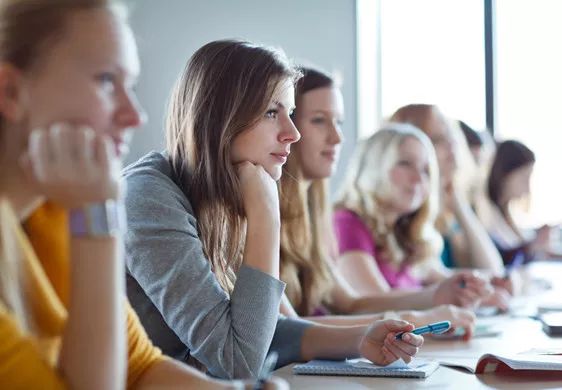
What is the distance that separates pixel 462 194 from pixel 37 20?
3356mm

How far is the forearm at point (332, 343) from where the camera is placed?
1725mm

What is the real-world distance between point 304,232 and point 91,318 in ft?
4.61

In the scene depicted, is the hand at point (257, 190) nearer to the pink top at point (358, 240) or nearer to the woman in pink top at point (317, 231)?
the woman in pink top at point (317, 231)

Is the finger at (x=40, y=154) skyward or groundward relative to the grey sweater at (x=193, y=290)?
skyward

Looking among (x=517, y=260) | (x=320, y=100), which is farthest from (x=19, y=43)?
(x=517, y=260)

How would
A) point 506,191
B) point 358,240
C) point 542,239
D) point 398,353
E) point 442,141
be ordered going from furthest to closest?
point 506,191 < point 542,239 < point 442,141 < point 358,240 < point 398,353

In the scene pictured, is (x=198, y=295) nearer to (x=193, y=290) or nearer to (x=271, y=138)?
(x=193, y=290)

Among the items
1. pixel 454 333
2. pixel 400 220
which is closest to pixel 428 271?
pixel 400 220

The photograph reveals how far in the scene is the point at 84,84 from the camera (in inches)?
40.7

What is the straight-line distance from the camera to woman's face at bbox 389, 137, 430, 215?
10.1 ft

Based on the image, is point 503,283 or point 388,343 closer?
point 388,343

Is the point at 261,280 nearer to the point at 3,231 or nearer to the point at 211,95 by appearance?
the point at 211,95

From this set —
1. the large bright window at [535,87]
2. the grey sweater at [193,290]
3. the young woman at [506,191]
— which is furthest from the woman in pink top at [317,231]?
the large bright window at [535,87]

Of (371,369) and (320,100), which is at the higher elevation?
(320,100)
